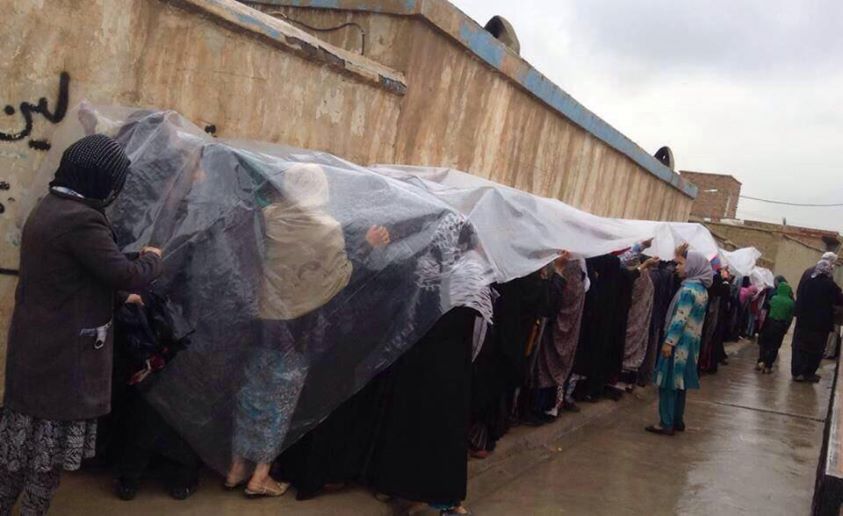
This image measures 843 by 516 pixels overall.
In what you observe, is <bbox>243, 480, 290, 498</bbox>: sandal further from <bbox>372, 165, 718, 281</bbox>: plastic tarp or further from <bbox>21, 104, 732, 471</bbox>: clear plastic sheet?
<bbox>372, 165, 718, 281</bbox>: plastic tarp

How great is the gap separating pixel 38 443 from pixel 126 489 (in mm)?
780

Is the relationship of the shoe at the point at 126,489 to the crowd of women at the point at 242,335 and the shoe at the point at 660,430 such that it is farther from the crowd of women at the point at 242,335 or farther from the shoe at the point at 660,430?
the shoe at the point at 660,430

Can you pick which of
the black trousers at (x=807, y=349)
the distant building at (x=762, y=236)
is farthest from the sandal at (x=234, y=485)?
the distant building at (x=762, y=236)

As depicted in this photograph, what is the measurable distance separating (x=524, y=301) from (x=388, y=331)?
165cm

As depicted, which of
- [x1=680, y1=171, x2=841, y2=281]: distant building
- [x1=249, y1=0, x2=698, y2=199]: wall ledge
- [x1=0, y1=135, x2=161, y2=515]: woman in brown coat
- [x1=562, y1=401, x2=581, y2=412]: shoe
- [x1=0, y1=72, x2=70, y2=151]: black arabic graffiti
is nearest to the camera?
[x1=0, y1=135, x2=161, y2=515]: woman in brown coat

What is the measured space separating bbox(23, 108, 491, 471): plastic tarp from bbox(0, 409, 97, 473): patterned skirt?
2.17ft

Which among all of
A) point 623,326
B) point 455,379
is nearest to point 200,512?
point 455,379

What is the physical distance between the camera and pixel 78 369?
2.57 metres

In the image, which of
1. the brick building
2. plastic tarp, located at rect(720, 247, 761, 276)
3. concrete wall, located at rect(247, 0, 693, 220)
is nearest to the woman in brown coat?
concrete wall, located at rect(247, 0, 693, 220)

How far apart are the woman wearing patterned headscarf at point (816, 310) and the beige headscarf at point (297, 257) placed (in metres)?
9.13

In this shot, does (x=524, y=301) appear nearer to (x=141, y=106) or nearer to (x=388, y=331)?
(x=388, y=331)

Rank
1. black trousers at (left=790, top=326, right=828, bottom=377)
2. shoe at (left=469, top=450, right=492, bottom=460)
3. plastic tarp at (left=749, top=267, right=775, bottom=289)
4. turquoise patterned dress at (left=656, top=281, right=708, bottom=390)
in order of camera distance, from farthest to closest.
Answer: plastic tarp at (left=749, top=267, right=775, bottom=289), black trousers at (left=790, top=326, right=828, bottom=377), turquoise patterned dress at (left=656, top=281, right=708, bottom=390), shoe at (left=469, top=450, right=492, bottom=460)

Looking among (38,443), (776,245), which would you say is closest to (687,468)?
(38,443)

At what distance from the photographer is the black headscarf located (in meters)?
2.54
